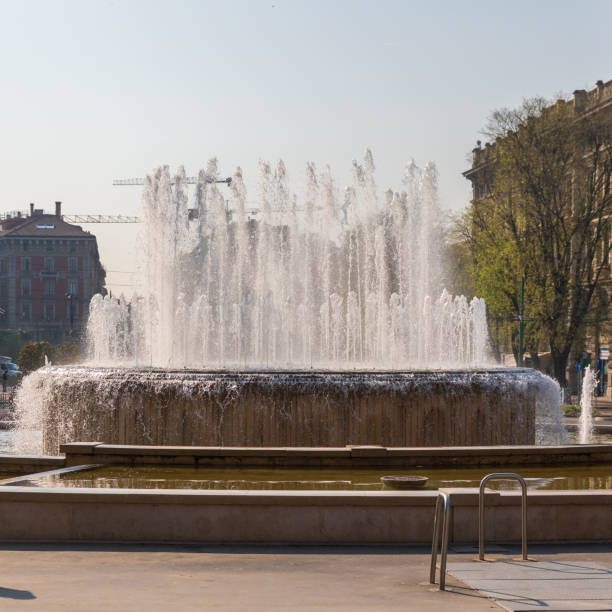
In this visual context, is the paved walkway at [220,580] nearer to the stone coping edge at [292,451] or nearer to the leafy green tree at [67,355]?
the stone coping edge at [292,451]

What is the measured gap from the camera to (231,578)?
8078 mm

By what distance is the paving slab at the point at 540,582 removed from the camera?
7.27 meters

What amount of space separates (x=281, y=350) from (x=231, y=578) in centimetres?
2425

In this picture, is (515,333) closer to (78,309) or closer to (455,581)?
(455,581)

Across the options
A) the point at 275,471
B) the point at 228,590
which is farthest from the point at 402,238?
the point at 228,590

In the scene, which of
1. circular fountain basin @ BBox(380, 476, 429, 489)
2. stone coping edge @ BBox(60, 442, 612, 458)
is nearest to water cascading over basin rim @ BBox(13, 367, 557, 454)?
stone coping edge @ BBox(60, 442, 612, 458)

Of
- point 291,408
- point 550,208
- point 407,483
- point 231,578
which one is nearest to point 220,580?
point 231,578

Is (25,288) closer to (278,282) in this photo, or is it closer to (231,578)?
(278,282)

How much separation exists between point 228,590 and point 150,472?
6067 mm

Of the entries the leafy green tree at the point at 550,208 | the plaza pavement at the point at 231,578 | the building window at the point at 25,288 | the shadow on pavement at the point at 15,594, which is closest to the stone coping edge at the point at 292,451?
the plaza pavement at the point at 231,578

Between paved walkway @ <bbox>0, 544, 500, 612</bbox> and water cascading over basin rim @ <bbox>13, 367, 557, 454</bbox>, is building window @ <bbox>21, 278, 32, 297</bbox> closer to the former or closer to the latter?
water cascading over basin rim @ <bbox>13, 367, 557, 454</bbox>

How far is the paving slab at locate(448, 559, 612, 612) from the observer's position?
286 inches

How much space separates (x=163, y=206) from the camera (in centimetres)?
2784

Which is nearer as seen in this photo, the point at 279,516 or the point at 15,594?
the point at 15,594
